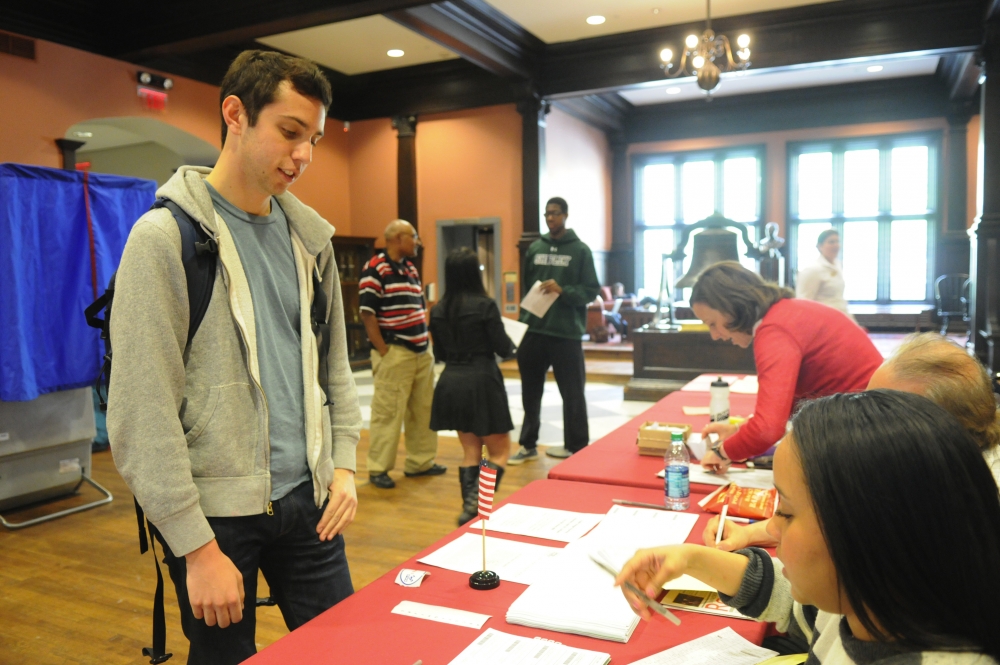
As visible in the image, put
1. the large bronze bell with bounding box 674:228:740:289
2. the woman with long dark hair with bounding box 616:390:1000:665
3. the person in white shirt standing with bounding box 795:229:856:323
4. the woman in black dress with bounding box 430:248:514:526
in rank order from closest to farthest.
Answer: the woman with long dark hair with bounding box 616:390:1000:665, the woman in black dress with bounding box 430:248:514:526, the person in white shirt standing with bounding box 795:229:856:323, the large bronze bell with bounding box 674:228:740:289

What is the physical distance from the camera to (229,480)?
1296mm

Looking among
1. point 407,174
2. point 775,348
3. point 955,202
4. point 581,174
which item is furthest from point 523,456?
point 955,202

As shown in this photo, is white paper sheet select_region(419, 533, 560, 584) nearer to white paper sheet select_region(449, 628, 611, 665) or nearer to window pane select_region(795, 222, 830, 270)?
white paper sheet select_region(449, 628, 611, 665)

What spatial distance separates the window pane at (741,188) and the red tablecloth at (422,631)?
479 inches

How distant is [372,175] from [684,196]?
592cm

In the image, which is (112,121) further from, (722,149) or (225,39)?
(722,149)

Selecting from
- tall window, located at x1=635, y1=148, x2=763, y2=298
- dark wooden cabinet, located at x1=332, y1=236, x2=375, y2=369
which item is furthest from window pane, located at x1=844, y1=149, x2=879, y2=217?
dark wooden cabinet, located at x1=332, y1=236, x2=375, y2=369

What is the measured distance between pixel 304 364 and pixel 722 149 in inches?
483

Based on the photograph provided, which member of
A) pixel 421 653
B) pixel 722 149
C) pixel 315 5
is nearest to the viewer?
pixel 421 653

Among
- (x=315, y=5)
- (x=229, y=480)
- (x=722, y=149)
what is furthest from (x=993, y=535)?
(x=722, y=149)

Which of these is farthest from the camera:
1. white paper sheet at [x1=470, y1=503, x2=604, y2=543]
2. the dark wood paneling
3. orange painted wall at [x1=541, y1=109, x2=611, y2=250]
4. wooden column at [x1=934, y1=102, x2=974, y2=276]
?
the dark wood paneling

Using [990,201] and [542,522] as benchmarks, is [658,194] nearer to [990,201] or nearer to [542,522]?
[990,201]

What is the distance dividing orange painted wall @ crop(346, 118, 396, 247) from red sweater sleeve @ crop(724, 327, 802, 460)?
775cm

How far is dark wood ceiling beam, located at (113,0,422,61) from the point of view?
580 centimetres
